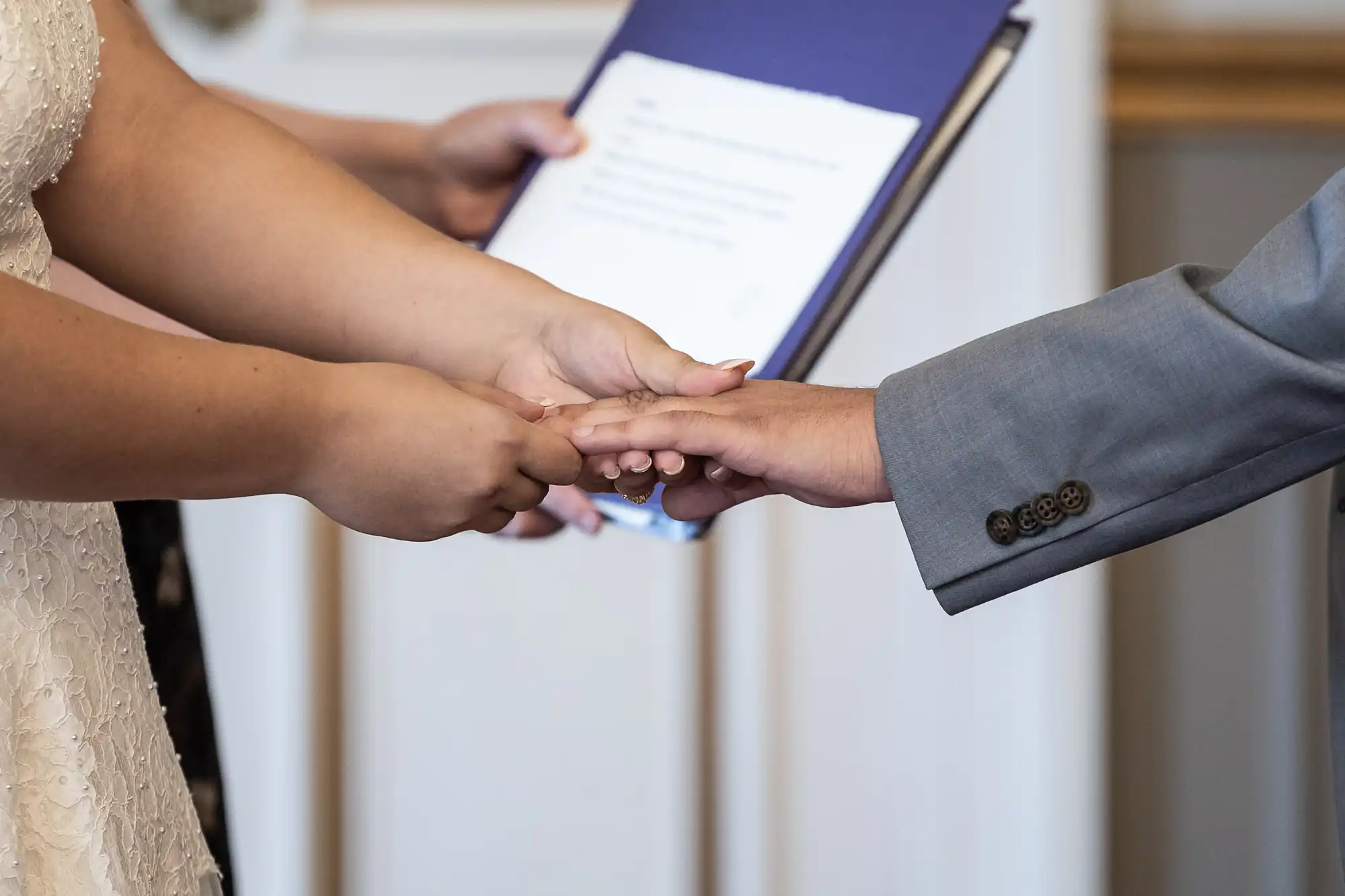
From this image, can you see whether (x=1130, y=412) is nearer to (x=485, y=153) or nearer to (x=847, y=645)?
(x=485, y=153)

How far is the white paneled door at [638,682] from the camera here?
151 centimetres

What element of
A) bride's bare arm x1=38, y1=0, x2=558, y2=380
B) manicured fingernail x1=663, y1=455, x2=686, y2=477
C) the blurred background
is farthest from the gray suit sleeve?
the blurred background

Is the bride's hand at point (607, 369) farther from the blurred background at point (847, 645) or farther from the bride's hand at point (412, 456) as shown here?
the blurred background at point (847, 645)

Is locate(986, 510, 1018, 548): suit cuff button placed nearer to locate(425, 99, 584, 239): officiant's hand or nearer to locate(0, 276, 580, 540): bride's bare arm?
locate(0, 276, 580, 540): bride's bare arm

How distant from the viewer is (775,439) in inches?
30.3

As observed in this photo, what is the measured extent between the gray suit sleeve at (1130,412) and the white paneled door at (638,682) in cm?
77

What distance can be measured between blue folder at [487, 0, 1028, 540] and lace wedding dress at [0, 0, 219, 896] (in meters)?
0.37

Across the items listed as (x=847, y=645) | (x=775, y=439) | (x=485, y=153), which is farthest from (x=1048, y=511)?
(x=847, y=645)

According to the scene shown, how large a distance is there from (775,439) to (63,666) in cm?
38

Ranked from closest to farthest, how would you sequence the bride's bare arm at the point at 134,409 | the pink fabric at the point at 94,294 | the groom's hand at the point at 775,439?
1. the bride's bare arm at the point at 134,409
2. the groom's hand at the point at 775,439
3. the pink fabric at the point at 94,294

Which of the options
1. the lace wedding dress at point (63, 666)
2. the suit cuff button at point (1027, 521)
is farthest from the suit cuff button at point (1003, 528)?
the lace wedding dress at point (63, 666)

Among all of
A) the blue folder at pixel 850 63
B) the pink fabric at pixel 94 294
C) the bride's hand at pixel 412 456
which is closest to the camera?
the bride's hand at pixel 412 456

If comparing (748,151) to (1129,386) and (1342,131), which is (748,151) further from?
(1342,131)

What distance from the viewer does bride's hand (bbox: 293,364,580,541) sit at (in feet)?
2.11
